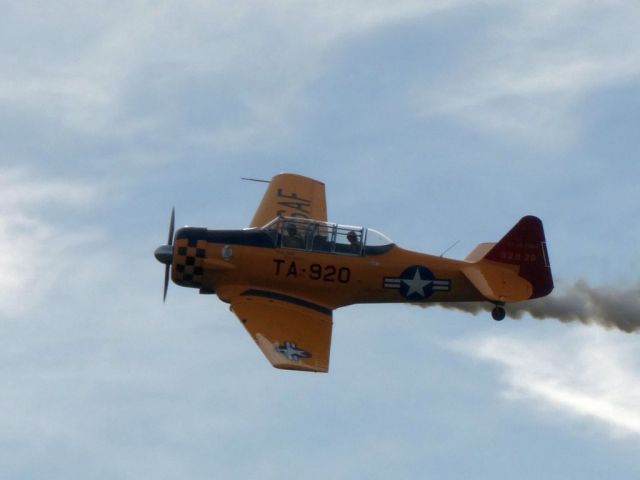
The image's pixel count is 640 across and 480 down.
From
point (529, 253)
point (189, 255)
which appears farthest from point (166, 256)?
point (529, 253)

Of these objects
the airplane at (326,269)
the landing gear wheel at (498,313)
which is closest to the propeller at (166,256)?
the airplane at (326,269)

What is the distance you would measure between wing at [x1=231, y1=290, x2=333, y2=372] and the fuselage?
0.57ft

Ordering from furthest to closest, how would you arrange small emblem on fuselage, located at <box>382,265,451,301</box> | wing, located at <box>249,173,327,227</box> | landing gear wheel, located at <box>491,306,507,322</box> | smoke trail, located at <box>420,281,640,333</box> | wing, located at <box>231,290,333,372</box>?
wing, located at <box>249,173,327,227</box>
smoke trail, located at <box>420,281,640,333</box>
landing gear wheel, located at <box>491,306,507,322</box>
small emblem on fuselage, located at <box>382,265,451,301</box>
wing, located at <box>231,290,333,372</box>

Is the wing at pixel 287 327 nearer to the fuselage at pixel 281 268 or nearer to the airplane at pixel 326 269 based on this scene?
the airplane at pixel 326 269

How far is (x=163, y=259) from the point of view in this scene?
4434cm

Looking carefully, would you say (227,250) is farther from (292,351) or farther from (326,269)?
(292,351)

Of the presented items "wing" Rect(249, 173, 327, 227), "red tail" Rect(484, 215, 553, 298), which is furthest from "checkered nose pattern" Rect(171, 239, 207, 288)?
"red tail" Rect(484, 215, 553, 298)

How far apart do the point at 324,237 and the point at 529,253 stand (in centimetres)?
426

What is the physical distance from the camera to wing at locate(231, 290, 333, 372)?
42.1m

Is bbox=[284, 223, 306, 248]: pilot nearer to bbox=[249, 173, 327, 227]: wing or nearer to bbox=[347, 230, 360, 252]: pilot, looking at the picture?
bbox=[347, 230, 360, 252]: pilot

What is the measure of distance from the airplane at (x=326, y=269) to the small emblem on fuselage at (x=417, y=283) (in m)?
0.02

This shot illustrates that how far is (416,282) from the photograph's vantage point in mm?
44719

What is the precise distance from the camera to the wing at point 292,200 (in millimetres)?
46969

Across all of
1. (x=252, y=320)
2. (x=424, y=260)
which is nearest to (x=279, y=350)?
(x=252, y=320)
